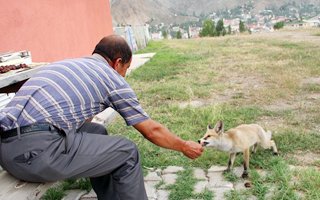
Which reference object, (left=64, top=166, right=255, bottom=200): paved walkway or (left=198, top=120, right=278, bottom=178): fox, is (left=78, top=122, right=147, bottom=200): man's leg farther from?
(left=198, top=120, right=278, bottom=178): fox

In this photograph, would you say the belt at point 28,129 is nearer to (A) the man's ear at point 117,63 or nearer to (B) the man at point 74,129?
(B) the man at point 74,129

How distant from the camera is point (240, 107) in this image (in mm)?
6508

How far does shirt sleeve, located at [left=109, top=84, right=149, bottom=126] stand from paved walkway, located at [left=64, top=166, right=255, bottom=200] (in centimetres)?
107

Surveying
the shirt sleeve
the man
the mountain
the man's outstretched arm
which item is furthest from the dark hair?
the mountain

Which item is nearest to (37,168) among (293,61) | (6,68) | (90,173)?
(90,173)

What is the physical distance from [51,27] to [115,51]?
5.20 m

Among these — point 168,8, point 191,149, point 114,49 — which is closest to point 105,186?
point 191,149

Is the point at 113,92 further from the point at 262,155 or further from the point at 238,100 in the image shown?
the point at 238,100

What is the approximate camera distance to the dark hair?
3.11 meters

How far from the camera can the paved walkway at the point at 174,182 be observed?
12.2 ft

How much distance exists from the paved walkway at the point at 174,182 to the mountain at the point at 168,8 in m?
62.4

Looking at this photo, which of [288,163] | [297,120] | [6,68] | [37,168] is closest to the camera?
[37,168]

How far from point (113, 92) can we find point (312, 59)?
919 cm

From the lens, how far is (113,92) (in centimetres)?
289
